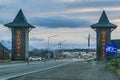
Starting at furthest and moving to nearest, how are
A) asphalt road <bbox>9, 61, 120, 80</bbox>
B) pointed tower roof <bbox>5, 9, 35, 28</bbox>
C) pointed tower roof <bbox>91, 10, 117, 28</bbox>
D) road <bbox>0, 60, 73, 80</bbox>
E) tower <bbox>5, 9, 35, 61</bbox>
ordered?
pointed tower roof <bbox>5, 9, 35, 28</bbox>, pointed tower roof <bbox>91, 10, 117, 28</bbox>, tower <bbox>5, 9, 35, 61</bbox>, road <bbox>0, 60, 73, 80</bbox>, asphalt road <bbox>9, 61, 120, 80</bbox>

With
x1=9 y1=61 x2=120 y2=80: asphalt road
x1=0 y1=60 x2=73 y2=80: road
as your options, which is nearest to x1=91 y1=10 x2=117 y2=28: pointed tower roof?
x1=0 y1=60 x2=73 y2=80: road

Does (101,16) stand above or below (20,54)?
above

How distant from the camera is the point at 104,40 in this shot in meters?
142

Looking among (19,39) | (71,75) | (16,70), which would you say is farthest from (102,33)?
(71,75)

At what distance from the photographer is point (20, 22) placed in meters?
148

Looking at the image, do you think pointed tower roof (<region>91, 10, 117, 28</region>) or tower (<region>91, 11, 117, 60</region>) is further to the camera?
pointed tower roof (<region>91, 10, 117, 28</region>)

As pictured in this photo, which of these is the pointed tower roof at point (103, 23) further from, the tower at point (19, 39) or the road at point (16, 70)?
the road at point (16, 70)

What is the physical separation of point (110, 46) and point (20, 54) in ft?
261

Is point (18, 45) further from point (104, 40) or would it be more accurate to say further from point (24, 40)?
point (104, 40)

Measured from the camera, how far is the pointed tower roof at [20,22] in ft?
473

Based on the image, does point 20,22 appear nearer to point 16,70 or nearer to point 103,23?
point 103,23

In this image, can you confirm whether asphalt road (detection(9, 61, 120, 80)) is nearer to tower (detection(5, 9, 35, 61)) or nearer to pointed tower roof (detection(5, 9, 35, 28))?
tower (detection(5, 9, 35, 61))

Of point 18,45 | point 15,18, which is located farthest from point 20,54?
point 15,18

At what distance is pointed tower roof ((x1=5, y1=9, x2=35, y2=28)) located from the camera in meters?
144
